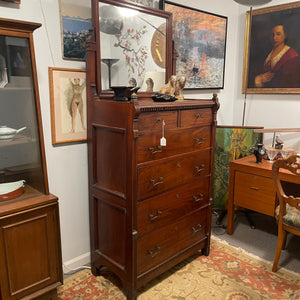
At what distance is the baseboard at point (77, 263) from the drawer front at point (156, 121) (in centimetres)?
124

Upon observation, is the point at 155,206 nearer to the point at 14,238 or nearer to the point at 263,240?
the point at 14,238

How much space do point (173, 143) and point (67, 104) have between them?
799 millimetres

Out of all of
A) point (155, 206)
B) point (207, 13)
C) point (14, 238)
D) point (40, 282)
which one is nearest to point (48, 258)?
point (40, 282)

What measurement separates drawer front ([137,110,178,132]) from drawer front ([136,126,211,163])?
4cm

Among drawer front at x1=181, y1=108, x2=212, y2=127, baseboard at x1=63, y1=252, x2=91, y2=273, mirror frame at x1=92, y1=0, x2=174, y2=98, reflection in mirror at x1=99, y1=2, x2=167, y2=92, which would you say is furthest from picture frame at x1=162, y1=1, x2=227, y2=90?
baseboard at x1=63, y1=252, x2=91, y2=273

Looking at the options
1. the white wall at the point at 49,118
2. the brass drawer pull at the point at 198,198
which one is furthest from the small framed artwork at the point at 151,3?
the brass drawer pull at the point at 198,198

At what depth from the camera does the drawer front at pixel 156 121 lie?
1.82 m

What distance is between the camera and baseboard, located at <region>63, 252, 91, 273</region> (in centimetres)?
231

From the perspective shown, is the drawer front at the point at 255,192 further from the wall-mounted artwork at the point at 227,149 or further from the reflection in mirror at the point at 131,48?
the reflection in mirror at the point at 131,48

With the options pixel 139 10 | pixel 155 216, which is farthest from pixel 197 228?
pixel 139 10

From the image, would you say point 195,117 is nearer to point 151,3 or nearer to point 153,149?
point 153,149

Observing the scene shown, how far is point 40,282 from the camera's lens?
1.80 meters

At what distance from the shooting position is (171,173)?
6.86ft

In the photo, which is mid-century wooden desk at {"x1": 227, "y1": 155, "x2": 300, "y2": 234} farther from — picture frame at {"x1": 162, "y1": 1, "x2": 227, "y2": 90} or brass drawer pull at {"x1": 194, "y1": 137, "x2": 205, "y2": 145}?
picture frame at {"x1": 162, "y1": 1, "x2": 227, "y2": 90}
